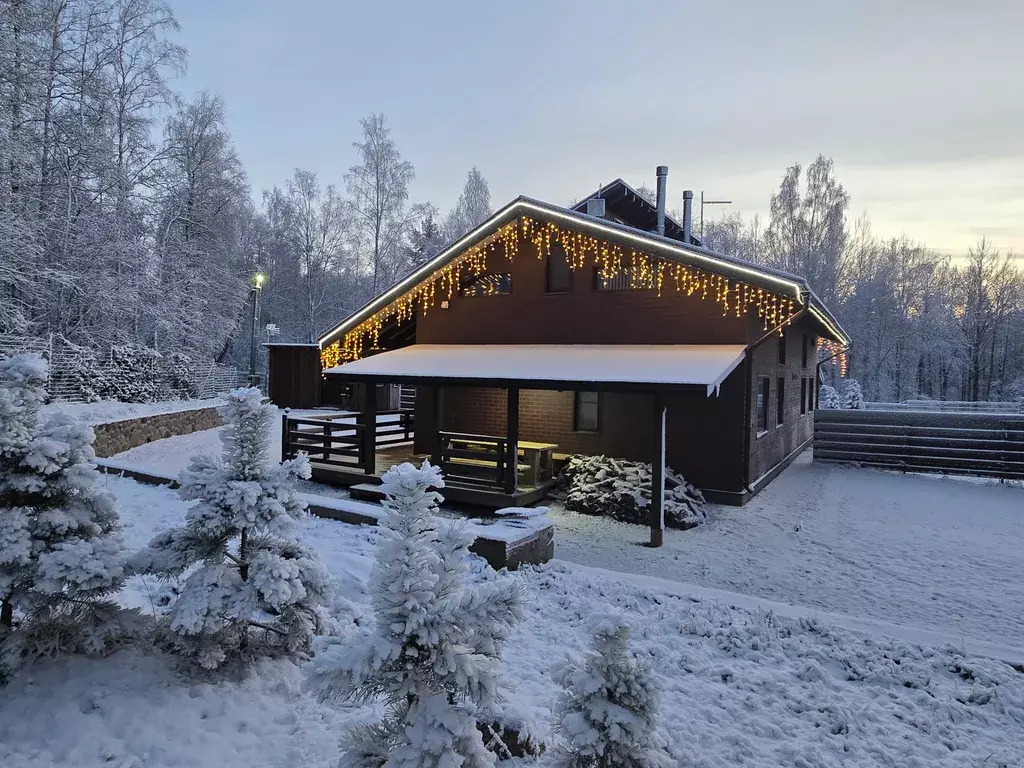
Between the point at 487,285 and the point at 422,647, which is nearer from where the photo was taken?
the point at 422,647

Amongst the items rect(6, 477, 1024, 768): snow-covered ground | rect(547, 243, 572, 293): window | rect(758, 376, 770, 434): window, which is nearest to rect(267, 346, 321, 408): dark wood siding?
rect(547, 243, 572, 293): window

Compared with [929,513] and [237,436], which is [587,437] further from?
[237,436]

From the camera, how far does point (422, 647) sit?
220cm

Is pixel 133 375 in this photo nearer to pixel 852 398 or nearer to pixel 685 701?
pixel 685 701

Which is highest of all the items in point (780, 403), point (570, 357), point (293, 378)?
point (570, 357)

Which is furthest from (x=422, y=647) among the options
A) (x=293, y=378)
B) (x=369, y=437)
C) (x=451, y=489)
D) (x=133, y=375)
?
(x=293, y=378)

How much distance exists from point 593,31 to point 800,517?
12.2 m

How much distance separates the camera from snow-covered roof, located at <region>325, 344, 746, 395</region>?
29.1 ft

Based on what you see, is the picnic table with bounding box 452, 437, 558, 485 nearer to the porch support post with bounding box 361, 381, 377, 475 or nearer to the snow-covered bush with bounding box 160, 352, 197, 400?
the porch support post with bounding box 361, 381, 377, 475

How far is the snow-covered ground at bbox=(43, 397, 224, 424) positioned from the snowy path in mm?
11232

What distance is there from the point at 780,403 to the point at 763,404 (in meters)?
2.27

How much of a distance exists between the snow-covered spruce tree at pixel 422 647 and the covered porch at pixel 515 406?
6.42 metres

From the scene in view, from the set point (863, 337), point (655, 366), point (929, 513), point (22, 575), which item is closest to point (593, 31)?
point (655, 366)

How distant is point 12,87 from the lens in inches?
558
